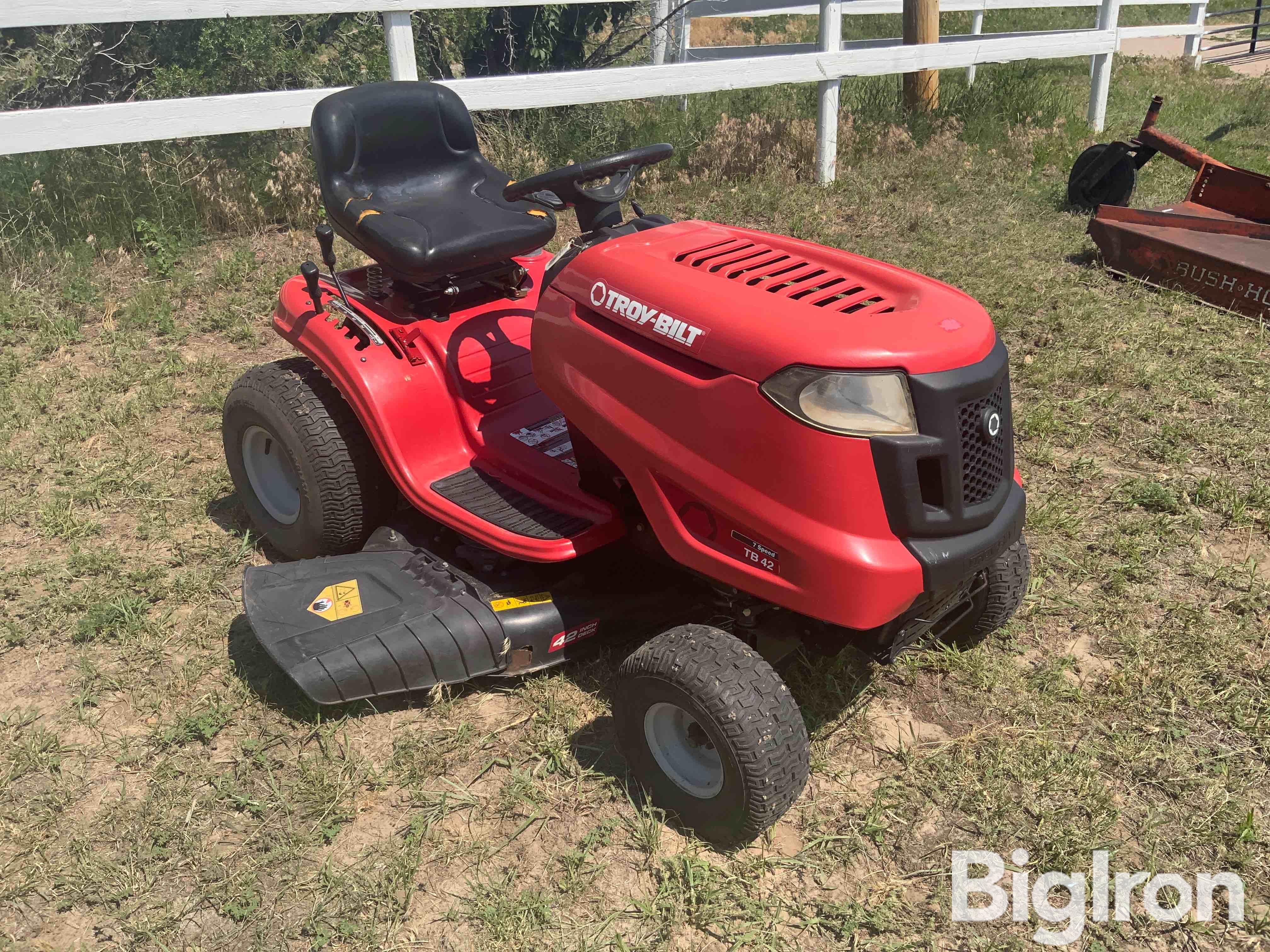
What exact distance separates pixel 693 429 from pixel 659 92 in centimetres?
433

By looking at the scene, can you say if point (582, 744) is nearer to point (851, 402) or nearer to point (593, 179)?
point (851, 402)

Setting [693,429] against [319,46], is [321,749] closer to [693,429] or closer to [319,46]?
[693,429]

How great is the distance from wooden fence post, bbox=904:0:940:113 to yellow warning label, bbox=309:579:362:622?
6.09 meters

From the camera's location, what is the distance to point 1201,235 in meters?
5.14

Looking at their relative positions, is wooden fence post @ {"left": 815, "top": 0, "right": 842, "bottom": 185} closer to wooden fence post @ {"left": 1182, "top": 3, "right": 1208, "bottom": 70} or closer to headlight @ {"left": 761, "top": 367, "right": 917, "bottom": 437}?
headlight @ {"left": 761, "top": 367, "right": 917, "bottom": 437}

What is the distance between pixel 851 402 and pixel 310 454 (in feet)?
5.66

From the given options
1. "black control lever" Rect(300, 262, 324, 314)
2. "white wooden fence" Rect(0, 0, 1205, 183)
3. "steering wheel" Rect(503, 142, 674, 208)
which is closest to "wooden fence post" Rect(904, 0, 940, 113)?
"white wooden fence" Rect(0, 0, 1205, 183)

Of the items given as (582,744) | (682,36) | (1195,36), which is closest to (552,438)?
(582,744)

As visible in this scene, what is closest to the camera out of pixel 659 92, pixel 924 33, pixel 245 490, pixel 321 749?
pixel 321 749

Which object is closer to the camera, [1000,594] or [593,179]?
[593,179]

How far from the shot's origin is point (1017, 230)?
5992 millimetres

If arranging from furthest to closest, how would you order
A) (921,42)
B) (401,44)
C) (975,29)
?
(975,29) → (921,42) → (401,44)

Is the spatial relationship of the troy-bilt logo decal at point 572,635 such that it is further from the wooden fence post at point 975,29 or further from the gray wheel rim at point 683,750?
the wooden fence post at point 975,29

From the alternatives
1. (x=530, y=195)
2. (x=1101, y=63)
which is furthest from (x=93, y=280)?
(x=1101, y=63)
